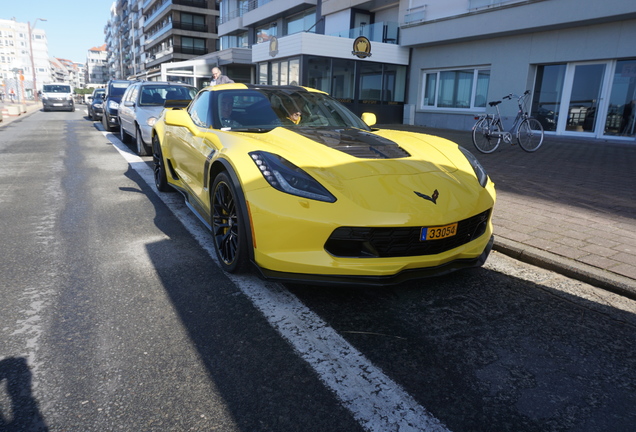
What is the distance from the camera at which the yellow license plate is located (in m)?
2.73

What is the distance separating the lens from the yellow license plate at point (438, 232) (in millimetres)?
2734

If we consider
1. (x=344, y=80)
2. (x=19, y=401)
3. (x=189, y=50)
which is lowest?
(x=19, y=401)

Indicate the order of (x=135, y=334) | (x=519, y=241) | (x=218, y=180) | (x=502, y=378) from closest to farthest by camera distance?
(x=502, y=378) < (x=135, y=334) < (x=218, y=180) < (x=519, y=241)

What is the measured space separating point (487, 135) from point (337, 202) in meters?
8.96

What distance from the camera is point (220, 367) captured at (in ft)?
7.32

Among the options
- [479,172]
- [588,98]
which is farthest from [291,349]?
[588,98]

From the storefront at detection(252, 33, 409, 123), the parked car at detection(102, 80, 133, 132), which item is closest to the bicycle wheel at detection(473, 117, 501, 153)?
the parked car at detection(102, 80, 133, 132)

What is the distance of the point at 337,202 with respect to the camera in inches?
106

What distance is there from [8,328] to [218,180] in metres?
1.60

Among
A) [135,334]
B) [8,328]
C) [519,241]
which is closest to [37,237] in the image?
[8,328]

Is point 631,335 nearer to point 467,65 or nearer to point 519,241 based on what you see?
point 519,241

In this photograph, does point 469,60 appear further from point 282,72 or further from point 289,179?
point 289,179

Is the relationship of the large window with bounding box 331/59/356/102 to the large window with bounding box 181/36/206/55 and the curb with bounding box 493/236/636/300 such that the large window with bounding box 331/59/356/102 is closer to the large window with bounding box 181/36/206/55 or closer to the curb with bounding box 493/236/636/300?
the curb with bounding box 493/236/636/300

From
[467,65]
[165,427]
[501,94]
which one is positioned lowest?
[165,427]
